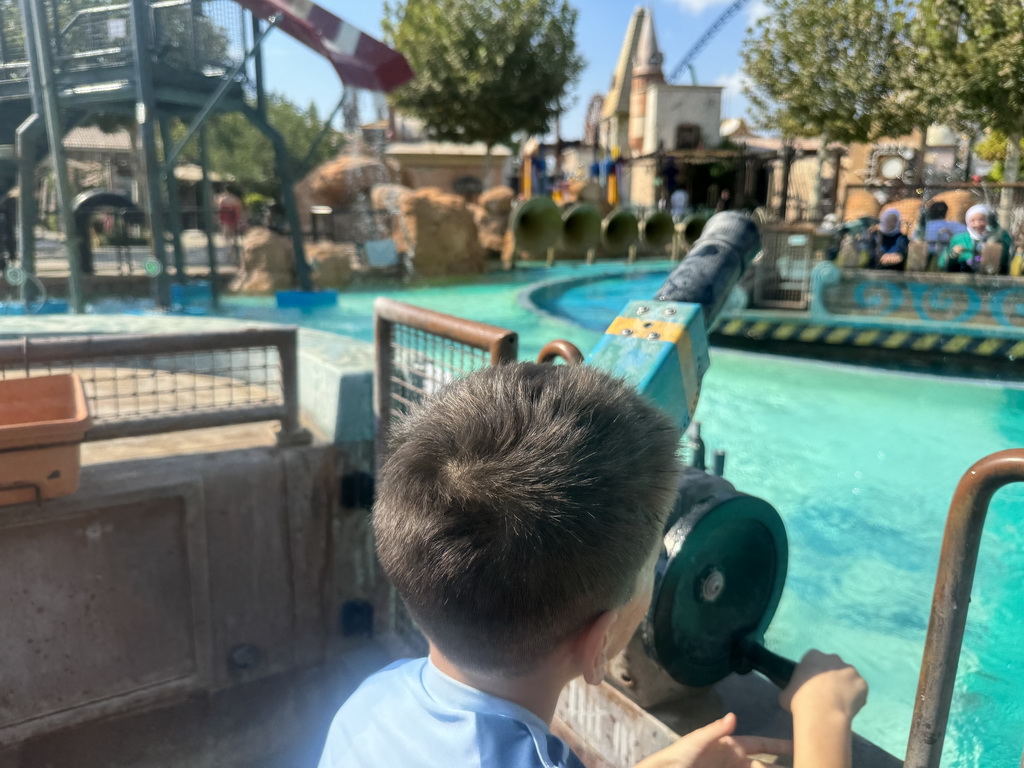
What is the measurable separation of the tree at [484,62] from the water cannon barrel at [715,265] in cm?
2035

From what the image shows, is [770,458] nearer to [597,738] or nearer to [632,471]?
[597,738]

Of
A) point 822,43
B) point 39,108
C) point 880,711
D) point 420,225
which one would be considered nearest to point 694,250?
point 880,711

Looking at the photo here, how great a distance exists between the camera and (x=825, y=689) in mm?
995

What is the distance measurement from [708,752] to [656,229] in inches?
311

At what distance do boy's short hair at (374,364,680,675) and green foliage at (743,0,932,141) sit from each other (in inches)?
754

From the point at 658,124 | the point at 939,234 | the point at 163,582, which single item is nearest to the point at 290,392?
the point at 163,582

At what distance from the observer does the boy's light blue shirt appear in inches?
28.7

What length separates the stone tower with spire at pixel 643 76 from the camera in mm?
32250

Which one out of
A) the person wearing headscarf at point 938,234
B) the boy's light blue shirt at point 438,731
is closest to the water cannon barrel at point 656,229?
the person wearing headscarf at point 938,234

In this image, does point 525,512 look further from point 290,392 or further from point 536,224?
point 536,224

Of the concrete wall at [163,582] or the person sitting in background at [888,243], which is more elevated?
the person sitting in background at [888,243]

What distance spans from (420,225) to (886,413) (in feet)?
32.8

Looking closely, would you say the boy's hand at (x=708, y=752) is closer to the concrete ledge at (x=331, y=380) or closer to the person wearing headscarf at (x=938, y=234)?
the concrete ledge at (x=331, y=380)

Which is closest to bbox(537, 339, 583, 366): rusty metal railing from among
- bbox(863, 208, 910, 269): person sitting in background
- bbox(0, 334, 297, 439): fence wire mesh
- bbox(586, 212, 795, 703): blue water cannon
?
bbox(586, 212, 795, 703): blue water cannon
